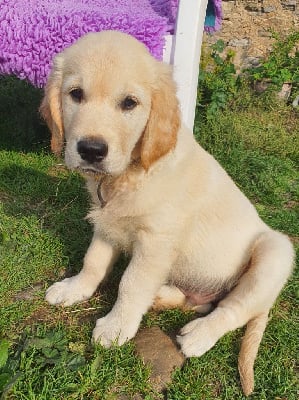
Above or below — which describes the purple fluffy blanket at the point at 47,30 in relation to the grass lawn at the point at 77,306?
above

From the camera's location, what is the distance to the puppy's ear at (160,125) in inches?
90.7

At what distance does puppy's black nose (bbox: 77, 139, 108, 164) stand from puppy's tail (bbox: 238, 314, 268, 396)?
1247mm

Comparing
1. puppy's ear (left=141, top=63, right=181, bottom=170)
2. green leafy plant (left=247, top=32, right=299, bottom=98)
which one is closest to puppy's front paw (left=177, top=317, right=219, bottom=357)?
puppy's ear (left=141, top=63, right=181, bottom=170)

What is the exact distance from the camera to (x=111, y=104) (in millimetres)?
2186

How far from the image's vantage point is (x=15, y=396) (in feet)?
6.83

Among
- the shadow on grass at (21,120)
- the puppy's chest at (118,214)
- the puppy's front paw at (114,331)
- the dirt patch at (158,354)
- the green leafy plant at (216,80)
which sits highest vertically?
the puppy's chest at (118,214)

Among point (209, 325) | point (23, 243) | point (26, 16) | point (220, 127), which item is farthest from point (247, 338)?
point (220, 127)

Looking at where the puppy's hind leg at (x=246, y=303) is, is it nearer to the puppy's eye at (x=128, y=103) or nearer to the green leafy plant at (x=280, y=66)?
the puppy's eye at (x=128, y=103)

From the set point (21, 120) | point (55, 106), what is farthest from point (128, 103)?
point (21, 120)

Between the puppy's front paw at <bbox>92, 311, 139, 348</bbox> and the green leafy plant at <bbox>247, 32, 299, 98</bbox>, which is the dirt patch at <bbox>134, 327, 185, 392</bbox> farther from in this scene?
the green leafy plant at <bbox>247, 32, 299, 98</bbox>

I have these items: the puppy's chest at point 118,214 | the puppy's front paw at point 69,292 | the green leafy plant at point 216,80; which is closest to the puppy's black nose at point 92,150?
the puppy's chest at point 118,214

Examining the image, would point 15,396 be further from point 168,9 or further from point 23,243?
point 168,9

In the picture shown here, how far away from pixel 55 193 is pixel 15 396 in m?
2.33

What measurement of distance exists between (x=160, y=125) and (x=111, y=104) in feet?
0.89
